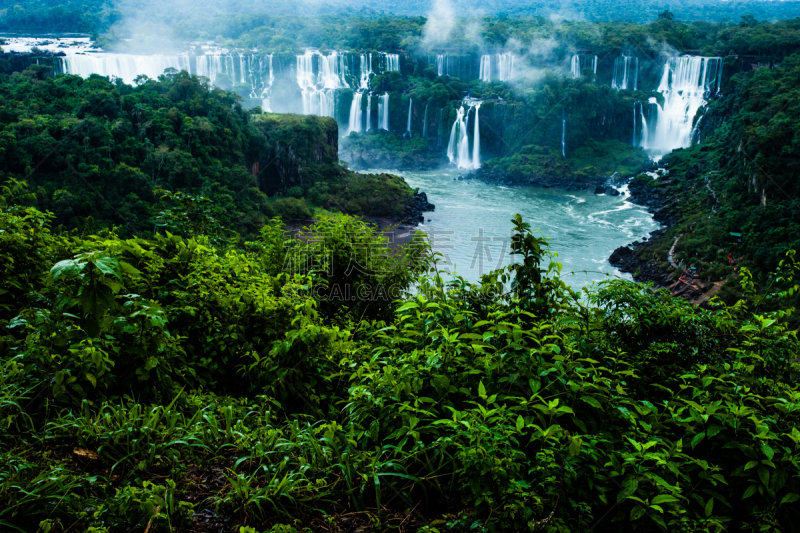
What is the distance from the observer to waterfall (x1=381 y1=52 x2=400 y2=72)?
156ft

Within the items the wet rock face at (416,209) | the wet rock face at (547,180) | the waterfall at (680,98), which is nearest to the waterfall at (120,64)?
the wet rock face at (416,209)

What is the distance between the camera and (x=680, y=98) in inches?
1583

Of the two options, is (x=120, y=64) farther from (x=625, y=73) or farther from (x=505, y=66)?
(x=625, y=73)

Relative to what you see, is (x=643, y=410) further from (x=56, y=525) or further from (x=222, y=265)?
(x=222, y=265)

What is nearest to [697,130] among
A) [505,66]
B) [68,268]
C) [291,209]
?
[505,66]

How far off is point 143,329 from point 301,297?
1.08 meters

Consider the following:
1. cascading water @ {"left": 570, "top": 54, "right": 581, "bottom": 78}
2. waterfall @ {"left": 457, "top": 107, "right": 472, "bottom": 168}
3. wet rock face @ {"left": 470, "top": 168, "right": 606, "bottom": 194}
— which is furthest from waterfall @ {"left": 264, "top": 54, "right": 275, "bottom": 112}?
cascading water @ {"left": 570, "top": 54, "right": 581, "bottom": 78}

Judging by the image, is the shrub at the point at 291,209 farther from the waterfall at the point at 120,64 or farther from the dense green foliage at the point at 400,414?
the dense green foliage at the point at 400,414

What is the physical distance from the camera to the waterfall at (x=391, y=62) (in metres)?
47.5

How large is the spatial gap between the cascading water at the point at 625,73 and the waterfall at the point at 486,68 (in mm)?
10566

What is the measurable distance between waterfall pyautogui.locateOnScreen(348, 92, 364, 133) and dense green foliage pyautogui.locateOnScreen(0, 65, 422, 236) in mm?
13596

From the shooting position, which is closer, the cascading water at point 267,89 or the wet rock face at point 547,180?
the wet rock face at point 547,180

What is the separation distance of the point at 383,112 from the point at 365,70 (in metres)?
5.57

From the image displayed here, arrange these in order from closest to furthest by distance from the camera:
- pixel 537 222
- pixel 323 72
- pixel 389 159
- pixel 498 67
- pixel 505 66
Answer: pixel 537 222 < pixel 389 159 < pixel 323 72 < pixel 498 67 < pixel 505 66
